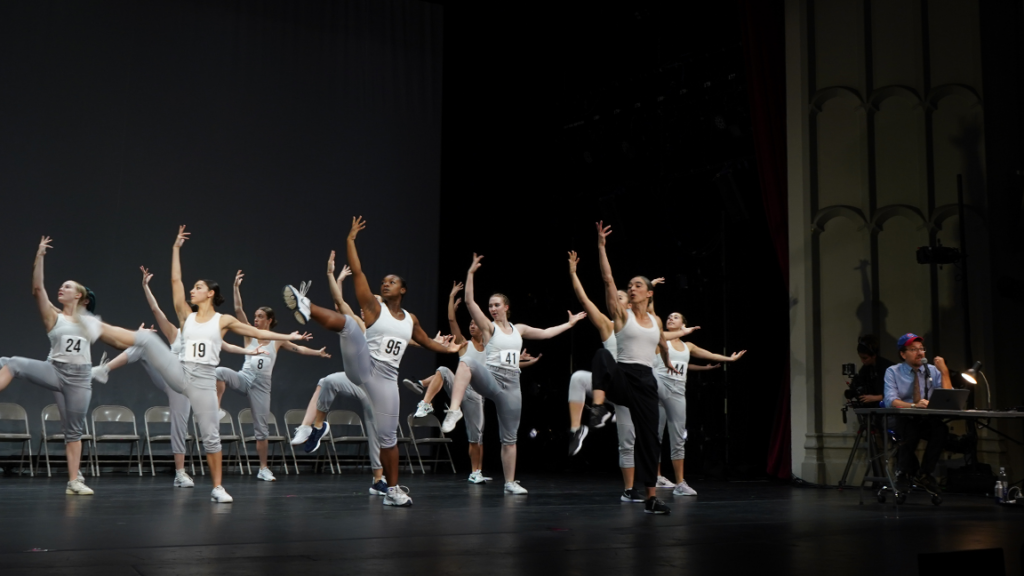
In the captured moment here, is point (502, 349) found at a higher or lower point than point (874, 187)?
lower

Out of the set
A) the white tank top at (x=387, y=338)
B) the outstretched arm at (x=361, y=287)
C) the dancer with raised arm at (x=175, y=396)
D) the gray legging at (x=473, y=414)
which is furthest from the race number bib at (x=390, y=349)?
the gray legging at (x=473, y=414)

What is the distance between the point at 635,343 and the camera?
6215 millimetres

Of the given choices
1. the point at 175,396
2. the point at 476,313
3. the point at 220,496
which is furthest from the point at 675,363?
the point at 175,396

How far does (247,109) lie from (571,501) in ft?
23.2

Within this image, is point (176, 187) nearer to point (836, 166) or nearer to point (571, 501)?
point (571, 501)

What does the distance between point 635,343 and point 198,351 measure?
3.12 m

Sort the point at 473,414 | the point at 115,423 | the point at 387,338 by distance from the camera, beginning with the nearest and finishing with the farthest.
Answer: the point at 387,338
the point at 473,414
the point at 115,423

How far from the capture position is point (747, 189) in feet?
34.7

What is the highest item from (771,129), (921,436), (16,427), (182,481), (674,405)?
(771,129)

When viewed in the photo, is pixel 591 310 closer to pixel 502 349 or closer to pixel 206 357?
pixel 502 349

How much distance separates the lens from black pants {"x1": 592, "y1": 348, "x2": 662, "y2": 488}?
6.01 meters

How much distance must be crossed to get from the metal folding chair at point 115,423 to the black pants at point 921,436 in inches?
302

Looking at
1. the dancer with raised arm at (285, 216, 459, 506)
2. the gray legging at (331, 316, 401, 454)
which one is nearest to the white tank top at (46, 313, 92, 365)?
the dancer with raised arm at (285, 216, 459, 506)

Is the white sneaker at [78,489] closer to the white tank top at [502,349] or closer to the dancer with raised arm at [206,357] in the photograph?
the dancer with raised arm at [206,357]
